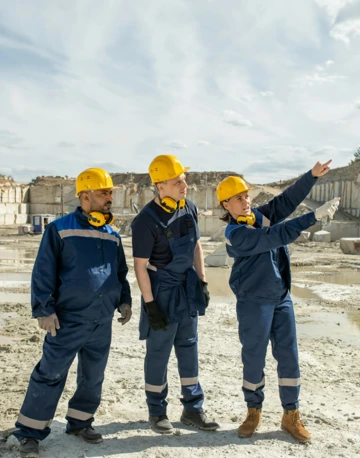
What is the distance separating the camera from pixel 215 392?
4.40m

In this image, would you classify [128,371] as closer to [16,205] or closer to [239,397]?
[239,397]

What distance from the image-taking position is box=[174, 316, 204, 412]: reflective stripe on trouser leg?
3.67 m

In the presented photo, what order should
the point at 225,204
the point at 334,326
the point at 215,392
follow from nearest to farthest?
the point at 225,204
the point at 215,392
the point at 334,326

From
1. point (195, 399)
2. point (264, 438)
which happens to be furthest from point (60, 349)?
point (264, 438)

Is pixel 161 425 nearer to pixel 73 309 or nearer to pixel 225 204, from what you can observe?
pixel 73 309

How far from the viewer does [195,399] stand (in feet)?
12.1

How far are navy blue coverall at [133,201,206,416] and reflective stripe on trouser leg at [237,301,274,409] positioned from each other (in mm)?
345

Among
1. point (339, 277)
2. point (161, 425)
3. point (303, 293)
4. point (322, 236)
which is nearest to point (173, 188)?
point (161, 425)

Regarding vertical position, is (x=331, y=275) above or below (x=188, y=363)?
below

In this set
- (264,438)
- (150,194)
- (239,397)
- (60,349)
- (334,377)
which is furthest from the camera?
(150,194)

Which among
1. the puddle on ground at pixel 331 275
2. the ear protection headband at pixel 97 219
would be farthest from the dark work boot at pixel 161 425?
the puddle on ground at pixel 331 275

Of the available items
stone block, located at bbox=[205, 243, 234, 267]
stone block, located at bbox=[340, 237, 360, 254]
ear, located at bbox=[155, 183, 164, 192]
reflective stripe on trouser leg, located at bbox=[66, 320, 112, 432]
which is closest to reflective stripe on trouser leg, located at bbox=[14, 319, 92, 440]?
reflective stripe on trouser leg, located at bbox=[66, 320, 112, 432]

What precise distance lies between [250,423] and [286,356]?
55 centimetres

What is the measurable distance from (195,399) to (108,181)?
180cm
